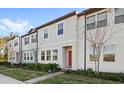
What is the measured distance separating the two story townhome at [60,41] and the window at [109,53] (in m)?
4.40

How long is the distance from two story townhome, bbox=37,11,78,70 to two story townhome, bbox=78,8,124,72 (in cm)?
213

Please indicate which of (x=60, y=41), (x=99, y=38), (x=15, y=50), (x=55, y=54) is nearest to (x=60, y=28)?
(x=60, y=41)

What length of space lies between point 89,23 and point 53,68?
673 centimetres

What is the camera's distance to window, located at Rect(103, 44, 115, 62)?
1769 centimetres

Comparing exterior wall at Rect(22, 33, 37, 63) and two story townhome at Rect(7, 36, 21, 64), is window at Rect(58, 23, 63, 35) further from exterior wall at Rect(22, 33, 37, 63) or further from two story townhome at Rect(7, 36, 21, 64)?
two story townhome at Rect(7, 36, 21, 64)

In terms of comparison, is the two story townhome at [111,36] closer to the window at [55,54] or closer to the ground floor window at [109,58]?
the ground floor window at [109,58]

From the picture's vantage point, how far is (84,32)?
70.0 feet

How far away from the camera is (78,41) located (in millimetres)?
22328

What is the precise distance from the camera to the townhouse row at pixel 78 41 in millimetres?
17406

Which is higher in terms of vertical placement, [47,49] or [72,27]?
[72,27]

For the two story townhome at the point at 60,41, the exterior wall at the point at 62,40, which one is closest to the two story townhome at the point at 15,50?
the two story townhome at the point at 60,41

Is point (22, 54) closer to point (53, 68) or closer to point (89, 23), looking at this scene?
point (53, 68)

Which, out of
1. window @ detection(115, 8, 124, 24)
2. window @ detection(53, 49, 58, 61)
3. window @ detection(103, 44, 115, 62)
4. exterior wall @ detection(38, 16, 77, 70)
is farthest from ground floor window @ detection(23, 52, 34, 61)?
window @ detection(115, 8, 124, 24)
